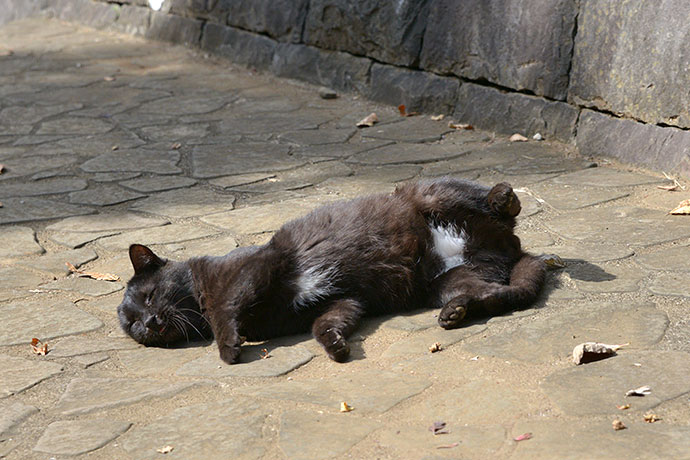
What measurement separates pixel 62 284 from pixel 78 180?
1651 mm

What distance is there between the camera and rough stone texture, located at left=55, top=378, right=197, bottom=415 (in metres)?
2.71

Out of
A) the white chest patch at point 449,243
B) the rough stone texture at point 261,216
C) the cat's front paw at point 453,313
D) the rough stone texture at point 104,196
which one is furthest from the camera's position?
the rough stone texture at point 104,196

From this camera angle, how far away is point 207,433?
247 cm

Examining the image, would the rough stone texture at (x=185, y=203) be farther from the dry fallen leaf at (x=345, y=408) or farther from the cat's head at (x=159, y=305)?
the dry fallen leaf at (x=345, y=408)

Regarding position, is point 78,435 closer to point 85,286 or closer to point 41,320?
point 41,320

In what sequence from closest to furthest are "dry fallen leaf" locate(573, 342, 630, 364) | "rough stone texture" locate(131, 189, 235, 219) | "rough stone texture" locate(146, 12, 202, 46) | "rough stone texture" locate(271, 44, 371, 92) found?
"dry fallen leaf" locate(573, 342, 630, 364)
"rough stone texture" locate(131, 189, 235, 219)
"rough stone texture" locate(271, 44, 371, 92)
"rough stone texture" locate(146, 12, 202, 46)

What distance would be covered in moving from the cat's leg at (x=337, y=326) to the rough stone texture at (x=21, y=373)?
0.93 meters

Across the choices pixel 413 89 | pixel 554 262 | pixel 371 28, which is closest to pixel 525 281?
pixel 554 262

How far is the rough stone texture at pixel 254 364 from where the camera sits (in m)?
2.89

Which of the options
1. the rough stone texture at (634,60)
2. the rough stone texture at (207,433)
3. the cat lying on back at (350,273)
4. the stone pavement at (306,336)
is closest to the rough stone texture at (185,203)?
the stone pavement at (306,336)

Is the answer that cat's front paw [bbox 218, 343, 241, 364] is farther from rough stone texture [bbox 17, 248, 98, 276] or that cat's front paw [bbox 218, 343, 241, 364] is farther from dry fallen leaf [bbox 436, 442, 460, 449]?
rough stone texture [bbox 17, 248, 98, 276]

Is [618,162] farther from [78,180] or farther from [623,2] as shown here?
[78,180]

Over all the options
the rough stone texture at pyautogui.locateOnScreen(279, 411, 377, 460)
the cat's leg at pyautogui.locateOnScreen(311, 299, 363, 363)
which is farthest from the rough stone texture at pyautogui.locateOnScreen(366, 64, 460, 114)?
the rough stone texture at pyautogui.locateOnScreen(279, 411, 377, 460)

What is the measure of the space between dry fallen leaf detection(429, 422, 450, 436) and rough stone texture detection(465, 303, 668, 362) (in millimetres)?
490
